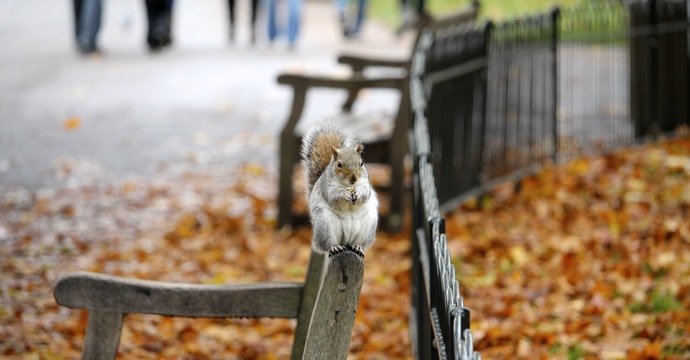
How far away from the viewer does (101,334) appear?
3701 millimetres

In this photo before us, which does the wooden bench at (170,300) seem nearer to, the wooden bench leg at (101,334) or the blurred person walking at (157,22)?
the wooden bench leg at (101,334)

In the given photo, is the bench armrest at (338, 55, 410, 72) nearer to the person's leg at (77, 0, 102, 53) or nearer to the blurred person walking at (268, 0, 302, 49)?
the person's leg at (77, 0, 102, 53)

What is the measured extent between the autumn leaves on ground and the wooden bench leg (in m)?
2.11

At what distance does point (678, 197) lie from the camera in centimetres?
836

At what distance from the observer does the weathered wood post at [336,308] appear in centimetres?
281

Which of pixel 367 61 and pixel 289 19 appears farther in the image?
pixel 289 19

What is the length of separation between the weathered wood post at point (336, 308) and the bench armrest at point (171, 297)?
793 mm

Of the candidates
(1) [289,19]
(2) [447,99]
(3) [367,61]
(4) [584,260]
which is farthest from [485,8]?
(4) [584,260]

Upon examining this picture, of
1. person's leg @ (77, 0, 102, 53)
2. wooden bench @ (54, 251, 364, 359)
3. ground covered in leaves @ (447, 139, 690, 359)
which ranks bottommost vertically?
ground covered in leaves @ (447, 139, 690, 359)

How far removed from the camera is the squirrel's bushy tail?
3.26 metres

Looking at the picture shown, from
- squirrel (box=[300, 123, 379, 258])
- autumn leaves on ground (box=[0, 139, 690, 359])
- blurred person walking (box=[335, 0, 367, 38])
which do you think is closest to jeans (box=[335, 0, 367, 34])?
blurred person walking (box=[335, 0, 367, 38])

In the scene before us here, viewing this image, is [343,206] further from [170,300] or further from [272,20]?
[272,20]

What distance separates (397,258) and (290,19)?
10.4m

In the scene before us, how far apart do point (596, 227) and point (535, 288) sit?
142cm
